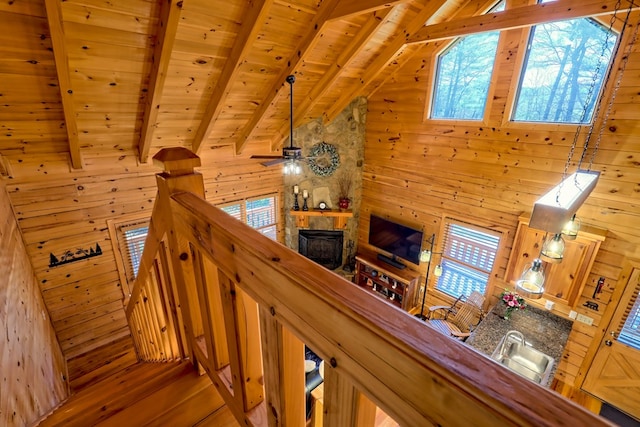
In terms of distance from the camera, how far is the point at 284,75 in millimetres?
4004

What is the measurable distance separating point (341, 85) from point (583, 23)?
316 cm

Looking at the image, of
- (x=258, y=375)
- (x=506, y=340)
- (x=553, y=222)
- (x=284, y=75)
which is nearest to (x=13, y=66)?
(x=284, y=75)

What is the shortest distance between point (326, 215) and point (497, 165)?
10.4 ft

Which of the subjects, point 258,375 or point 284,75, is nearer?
point 258,375

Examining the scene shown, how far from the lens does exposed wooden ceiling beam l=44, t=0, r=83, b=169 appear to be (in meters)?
2.20

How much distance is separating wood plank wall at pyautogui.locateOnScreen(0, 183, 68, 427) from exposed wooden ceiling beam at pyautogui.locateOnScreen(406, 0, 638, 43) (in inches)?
194

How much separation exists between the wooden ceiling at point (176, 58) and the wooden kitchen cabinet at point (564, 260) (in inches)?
98.2

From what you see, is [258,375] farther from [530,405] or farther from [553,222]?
[553,222]

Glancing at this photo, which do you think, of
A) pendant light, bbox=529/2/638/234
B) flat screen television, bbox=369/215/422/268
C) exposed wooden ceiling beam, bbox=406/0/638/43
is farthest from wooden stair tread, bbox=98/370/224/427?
flat screen television, bbox=369/215/422/268

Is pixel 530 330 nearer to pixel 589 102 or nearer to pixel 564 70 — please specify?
pixel 589 102

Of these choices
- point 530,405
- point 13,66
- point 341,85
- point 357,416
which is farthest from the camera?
point 341,85

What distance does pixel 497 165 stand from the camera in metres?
4.40

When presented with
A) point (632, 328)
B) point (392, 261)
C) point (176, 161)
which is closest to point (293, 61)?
point (176, 161)

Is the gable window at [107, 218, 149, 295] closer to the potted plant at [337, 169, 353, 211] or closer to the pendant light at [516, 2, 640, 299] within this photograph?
the potted plant at [337, 169, 353, 211]
